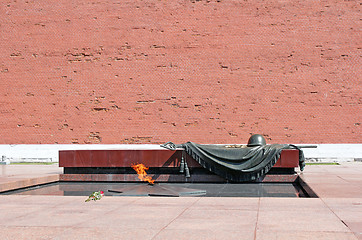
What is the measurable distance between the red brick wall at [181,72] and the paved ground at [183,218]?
284 inches

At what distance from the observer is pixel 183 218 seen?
3.48m

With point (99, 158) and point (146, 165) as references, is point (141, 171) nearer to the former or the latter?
point (146, 165)

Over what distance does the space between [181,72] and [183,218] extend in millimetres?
9053

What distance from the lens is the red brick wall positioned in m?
11.9

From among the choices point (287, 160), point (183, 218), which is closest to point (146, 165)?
point (287, 160)

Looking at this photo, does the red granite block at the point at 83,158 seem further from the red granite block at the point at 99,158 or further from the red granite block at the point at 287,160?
the red granite block at the point at 287,160

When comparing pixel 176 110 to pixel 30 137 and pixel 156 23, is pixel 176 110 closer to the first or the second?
pixel 156 23

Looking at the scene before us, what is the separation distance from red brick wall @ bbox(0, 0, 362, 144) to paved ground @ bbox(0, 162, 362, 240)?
284 inches

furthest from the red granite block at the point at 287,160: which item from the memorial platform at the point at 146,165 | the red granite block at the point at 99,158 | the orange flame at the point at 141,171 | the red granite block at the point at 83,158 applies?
the red granite block at the point at 83,158

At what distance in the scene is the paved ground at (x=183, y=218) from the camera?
289 centimetres

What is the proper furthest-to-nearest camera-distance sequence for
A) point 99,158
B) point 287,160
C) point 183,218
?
point 99,158 < point 287,160 < point 183,218

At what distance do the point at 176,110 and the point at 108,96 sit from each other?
6.26ft

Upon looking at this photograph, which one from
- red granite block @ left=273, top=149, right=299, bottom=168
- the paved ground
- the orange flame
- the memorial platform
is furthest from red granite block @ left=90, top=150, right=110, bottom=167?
red granite block @ left=273, top=149, right=299, bottom=168

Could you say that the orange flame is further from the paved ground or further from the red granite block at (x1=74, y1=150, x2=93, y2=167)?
the paved ground
